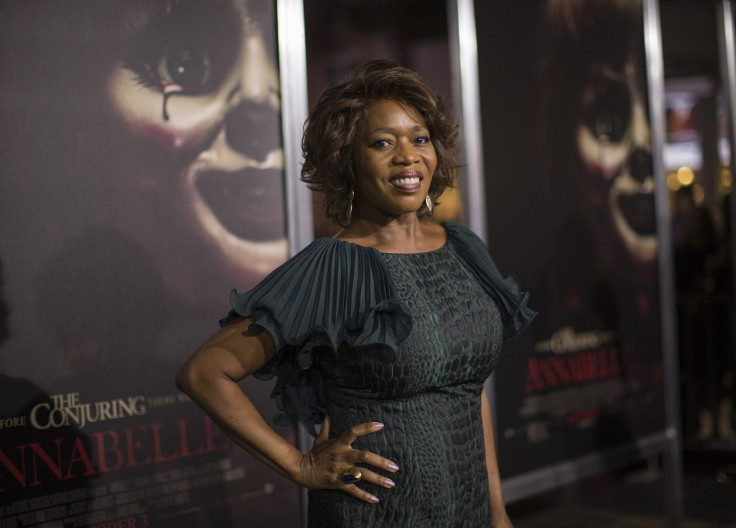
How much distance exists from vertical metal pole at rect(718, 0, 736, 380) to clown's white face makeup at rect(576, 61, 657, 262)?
91 centimetres

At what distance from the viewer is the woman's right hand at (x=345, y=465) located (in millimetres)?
1807

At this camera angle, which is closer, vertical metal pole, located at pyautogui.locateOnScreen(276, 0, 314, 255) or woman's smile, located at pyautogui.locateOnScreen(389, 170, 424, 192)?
woman's smile, located at pyautogui.locateOnScreen(389, 170, 424, 192)

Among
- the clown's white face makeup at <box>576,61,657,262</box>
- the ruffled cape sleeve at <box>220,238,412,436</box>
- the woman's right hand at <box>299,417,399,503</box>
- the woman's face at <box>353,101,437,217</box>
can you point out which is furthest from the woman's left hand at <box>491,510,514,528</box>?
the clown's white face makeup at <box>576,61,657,262</box>

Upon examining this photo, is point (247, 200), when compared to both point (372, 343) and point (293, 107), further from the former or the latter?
point (372, 343)

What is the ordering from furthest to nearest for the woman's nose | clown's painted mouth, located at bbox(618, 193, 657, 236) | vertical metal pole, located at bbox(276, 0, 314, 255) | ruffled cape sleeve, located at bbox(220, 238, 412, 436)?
clown's painted mouth, located at bbox(618, 193, 657, 236), vertical metal pole, located at bbox(276, 0, 314, 255), the woman's nose, ruffled cape sleeve, located at bbox(220, 238, 412, 436)

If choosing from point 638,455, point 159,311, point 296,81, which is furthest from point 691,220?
point 159,311

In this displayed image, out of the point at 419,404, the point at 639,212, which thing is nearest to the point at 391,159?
the point at 419,404

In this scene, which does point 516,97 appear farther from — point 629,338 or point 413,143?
point 413,143

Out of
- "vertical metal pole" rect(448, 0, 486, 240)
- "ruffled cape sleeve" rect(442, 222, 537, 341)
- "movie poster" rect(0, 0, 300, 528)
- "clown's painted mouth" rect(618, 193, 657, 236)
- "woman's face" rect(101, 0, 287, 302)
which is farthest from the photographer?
"clown's painted mouth" rect(618, 193, 657, 236)

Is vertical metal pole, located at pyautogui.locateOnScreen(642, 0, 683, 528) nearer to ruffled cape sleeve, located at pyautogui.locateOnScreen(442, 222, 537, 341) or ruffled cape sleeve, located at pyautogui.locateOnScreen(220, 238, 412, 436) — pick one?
ruffled cape sleeve, located at pyautogui.locateOnScreen(442, 222, 537, 341)

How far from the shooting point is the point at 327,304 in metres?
1.81

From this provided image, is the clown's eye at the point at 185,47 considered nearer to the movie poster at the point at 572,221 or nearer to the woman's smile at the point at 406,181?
the woman's smile at the point at 406,181

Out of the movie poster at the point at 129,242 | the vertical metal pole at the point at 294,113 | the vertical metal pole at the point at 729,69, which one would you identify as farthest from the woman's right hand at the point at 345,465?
the vertical metal pole at the point at 729,69

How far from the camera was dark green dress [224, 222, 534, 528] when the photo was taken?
179 cm
